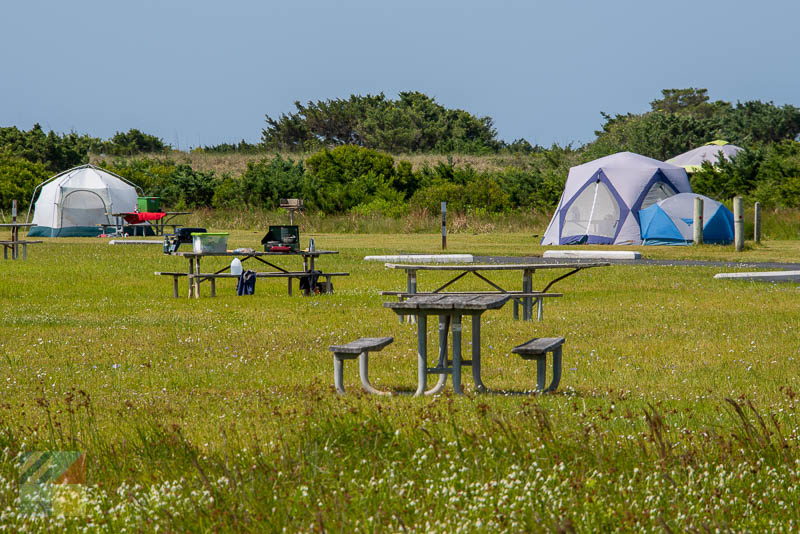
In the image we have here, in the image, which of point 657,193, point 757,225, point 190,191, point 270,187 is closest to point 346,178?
point 270,187

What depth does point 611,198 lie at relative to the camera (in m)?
35.3

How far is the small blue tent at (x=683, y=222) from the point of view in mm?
33344

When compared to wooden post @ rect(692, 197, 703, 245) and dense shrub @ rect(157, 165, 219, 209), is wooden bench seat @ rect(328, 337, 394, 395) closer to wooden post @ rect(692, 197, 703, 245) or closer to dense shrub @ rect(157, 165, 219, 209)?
wooden post @ rect(692, 197, 703, 245)

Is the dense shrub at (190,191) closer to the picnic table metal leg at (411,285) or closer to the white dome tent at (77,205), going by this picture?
the white dome tent at (77,205)

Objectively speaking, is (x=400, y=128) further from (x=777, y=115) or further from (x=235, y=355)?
(x=235, y=355)

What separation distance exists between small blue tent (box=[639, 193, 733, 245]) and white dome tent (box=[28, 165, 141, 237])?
23.1m

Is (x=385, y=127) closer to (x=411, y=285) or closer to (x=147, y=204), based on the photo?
(x=147, y=204)

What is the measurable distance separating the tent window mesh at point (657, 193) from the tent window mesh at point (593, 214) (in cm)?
102

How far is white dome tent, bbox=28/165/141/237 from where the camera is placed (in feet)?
152

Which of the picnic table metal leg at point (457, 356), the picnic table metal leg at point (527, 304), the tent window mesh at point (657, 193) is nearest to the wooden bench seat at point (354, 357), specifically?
the picnic table metal leg at point (457, 356)

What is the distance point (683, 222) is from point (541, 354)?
87.6 ft

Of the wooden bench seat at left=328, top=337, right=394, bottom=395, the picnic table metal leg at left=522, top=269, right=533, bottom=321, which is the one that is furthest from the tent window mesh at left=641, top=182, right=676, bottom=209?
the wooden bench seat at left=328, top=337, right=394, bottom=395

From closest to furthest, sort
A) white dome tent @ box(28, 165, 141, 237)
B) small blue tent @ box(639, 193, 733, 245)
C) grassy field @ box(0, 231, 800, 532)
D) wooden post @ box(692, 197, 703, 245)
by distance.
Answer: grassy field @ box(0, 231, 800, 532), wooden post @ box(692, 197, 703, 245), small blue tent @ box(639, 193, 733, 245), white dome tent @ box(28, 165, 141, 237)

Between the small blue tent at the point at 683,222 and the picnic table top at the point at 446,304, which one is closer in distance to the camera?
the picnic table top at the point at 446,304
